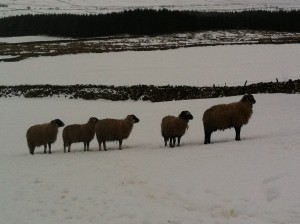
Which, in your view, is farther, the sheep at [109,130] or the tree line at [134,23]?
the tree line at [134,23]

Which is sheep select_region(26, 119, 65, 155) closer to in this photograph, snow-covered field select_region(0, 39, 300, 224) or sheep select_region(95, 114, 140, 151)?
snow-covered field select_region(0, 39, 300, 224)

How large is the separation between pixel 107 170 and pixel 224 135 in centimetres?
837

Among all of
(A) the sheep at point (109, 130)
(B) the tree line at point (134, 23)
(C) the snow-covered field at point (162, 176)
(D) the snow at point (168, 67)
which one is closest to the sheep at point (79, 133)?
(A) the sheep at point (109, 130)

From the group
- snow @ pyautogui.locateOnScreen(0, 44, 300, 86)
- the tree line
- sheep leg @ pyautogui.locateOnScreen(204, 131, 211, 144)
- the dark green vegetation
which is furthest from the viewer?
the tree line

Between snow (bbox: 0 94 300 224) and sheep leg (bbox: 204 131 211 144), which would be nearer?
snow (bbox: 0 94 300 224)

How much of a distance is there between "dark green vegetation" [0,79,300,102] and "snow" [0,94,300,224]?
12658mm

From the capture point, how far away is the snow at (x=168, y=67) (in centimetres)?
4212

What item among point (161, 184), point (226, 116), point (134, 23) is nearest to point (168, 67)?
point (226, 116)

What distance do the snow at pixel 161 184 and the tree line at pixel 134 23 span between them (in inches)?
3737

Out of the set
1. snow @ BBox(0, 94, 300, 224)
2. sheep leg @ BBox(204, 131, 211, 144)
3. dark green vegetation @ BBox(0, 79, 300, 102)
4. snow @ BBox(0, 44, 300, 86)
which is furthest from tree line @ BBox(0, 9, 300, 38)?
sheep leg @ BBox(204, 131, 211, 144)

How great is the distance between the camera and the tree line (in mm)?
113312

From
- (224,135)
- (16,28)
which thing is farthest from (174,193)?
(16,28)

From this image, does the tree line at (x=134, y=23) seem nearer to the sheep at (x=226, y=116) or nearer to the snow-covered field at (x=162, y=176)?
the snow-covered field at (x=162, y=176)

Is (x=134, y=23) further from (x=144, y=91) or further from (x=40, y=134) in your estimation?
(x=40, y=134)
